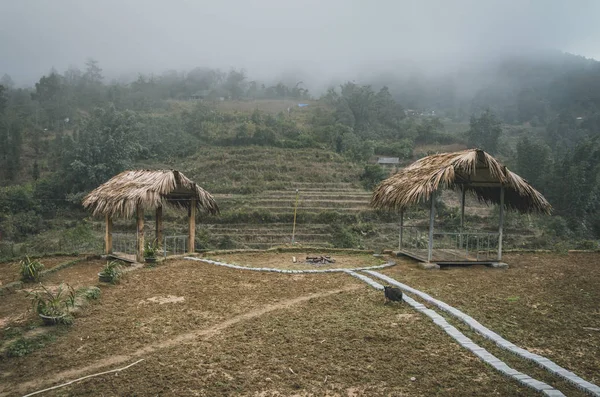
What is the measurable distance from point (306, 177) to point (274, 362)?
26.1 m

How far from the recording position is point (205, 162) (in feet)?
107

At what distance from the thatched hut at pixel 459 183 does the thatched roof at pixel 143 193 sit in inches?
197

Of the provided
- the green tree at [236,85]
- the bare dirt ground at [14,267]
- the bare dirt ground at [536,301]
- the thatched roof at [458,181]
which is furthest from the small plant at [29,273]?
the green tree at [236,85]

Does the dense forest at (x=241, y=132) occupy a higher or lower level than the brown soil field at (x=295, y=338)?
higher

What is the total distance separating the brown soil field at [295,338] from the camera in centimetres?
379

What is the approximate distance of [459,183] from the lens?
10.7 meters

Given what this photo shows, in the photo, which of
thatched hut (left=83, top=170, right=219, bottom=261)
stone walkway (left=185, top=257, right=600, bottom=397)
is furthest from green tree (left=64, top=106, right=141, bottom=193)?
stone walkway (left=185, top=257, right=600, bottom=397)

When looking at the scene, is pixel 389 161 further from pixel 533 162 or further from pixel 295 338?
pixel 295 338

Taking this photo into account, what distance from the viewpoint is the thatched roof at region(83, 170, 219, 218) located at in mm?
9633

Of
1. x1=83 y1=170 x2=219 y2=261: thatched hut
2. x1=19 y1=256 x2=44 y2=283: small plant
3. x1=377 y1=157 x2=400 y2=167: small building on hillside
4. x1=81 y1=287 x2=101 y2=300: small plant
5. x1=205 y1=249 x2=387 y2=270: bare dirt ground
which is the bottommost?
x1=205 y1=249 x2=387 y2=270: bare dirt ground


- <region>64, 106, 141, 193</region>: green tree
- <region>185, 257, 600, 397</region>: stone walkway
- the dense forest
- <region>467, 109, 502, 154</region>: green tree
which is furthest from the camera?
<region>467, 109, 502, 154</region>: green tree

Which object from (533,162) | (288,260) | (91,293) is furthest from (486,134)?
(91,293)

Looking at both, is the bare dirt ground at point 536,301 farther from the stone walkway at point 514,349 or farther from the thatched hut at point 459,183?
the thatched hut at point 459,183

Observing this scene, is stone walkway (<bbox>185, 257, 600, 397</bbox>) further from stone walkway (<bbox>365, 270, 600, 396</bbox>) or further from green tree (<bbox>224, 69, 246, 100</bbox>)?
green tree (<bbox>224, 69, 246, 100</bbox>)
